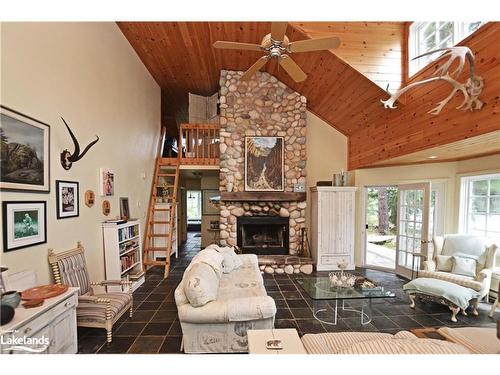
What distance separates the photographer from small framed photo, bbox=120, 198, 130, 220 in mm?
3828

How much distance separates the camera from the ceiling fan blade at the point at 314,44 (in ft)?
7.27

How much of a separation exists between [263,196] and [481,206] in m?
3.86

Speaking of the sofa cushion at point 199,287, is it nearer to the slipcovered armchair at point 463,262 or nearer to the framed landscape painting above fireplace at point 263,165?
the framed landscape painting above fireplace at point 263,165

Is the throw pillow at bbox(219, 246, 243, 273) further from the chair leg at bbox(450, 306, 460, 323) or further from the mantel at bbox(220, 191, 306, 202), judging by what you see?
the chair leg at bbox(450, 306, 460, 323)

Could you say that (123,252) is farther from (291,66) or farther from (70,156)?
(291,66)

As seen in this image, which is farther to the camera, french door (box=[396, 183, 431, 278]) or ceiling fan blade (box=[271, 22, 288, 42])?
french door (box=[396, 183, 431, 278])

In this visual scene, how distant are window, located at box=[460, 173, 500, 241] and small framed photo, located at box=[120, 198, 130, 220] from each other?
597 cm

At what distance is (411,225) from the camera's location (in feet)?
14.5

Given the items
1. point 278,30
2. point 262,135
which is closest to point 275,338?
point 278,30

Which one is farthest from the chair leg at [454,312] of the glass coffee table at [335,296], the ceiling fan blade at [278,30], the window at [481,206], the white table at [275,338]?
the ceiling fan blade at [278,30]

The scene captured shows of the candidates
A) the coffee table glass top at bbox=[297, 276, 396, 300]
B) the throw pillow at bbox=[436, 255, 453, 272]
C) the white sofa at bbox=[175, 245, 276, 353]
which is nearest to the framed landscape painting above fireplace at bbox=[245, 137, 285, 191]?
the coffee table glass top at bbox=[297, 276, 396, 300]

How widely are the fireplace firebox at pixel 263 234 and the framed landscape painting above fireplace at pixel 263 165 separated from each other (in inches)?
27.7

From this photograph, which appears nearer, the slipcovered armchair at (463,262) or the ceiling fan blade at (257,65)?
the ceiling fan blade at (257,65)

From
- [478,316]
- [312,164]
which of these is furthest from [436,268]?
[312,164]
